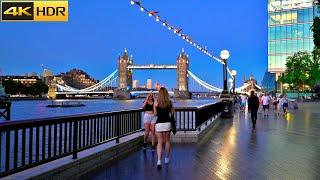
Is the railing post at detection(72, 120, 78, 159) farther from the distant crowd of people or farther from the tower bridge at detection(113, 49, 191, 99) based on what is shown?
the tower bridge at detection(113, 49, 191, 99)

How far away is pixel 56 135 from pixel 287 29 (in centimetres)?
9470

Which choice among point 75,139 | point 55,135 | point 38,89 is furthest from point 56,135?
point 38,89

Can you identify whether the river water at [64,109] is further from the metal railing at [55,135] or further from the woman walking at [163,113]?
the woman walking at [163,113]

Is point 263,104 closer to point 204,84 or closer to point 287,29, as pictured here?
point 287,29

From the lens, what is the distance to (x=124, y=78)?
17275cm

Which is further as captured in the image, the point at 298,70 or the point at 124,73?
the point at 124,73

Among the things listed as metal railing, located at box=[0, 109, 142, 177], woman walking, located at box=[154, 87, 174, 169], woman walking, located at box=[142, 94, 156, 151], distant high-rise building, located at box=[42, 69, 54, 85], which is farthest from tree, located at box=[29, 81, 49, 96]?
woman walking, located at box=[154, 87, 174, 169]

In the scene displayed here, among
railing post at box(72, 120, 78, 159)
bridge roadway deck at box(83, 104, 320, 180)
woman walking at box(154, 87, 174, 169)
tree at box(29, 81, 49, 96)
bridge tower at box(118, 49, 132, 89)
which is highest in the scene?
bridge tower at box(118, 49, 132, 89)

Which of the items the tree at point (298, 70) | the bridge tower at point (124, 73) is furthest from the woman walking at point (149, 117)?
the bridge tower at point (124, 73)

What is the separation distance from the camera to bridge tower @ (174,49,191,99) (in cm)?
15950

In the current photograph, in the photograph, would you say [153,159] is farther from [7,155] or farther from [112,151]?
[7,155]

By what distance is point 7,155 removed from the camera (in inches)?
307

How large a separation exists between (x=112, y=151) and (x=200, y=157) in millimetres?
2209

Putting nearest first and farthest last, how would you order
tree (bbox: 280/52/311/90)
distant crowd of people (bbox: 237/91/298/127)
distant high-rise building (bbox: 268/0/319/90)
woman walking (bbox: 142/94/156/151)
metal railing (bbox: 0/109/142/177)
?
metal railing (bbox: 0/109/142/177) < woman walking (bbox: 142/94/156/151) < distant crowd of people (bbox: 237/91/298/127) < tree (bbox: 280/52/311/90) < distant high-rise building (bbox: 268/0/319/90)
